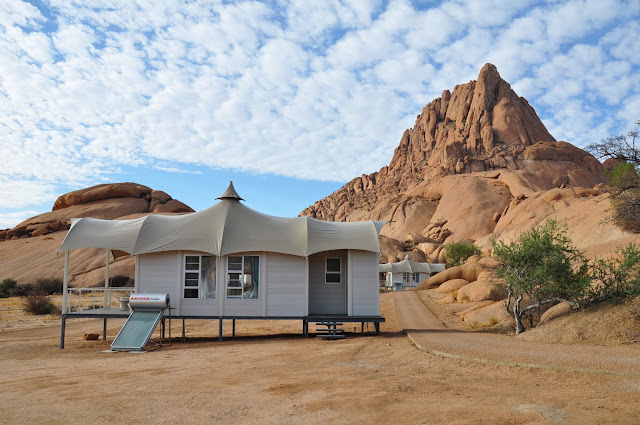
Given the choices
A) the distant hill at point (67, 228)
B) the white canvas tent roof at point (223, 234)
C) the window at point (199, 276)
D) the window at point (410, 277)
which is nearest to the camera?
the white canvas tent roof at point (223, 234)

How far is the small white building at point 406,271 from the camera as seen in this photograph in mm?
63594

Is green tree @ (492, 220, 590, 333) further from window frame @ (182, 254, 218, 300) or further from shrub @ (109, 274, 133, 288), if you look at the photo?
shrub @ (109, 274, 133, 288)

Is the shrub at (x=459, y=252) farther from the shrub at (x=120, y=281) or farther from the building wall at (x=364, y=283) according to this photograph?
the building wall at (x=364, y=283)

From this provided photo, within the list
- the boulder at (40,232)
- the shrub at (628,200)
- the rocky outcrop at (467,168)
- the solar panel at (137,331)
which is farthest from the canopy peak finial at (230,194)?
the rocky outcrop at (467,168)

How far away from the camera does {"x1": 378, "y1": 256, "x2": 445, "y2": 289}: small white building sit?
63.6 meters

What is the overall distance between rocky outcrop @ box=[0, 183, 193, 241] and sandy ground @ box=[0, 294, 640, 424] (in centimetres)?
5574

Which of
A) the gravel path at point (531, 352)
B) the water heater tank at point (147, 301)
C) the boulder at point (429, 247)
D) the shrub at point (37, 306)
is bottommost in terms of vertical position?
the gravel path at point (531, 352)

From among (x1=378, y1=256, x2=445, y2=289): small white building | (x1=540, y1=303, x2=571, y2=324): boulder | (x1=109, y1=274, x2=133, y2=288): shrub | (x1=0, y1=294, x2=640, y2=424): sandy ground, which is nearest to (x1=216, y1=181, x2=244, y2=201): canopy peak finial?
(x1=0, y1=294, x2=640, y2=424): sandy ground

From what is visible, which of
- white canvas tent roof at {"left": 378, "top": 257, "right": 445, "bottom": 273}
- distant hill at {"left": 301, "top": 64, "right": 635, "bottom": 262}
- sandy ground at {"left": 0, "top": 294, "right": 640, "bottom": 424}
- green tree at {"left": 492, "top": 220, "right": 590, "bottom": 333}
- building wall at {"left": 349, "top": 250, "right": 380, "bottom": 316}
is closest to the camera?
sandy ground at {"left": 0, "top": 294, "right": 640, "bottom": 424}

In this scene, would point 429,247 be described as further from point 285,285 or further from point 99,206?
point 285,285

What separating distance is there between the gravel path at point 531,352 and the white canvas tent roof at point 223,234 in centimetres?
455

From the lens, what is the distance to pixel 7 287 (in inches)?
1884

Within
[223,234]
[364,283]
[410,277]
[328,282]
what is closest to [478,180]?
[410,277]

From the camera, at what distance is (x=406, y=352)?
45.8 ft
